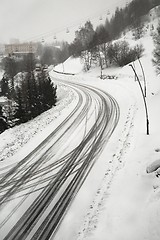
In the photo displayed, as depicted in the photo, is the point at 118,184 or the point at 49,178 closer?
the point at 118,184

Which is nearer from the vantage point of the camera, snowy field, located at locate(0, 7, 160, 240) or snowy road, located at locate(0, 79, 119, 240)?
snowy field, located at locate(0, 7, 160, 240)

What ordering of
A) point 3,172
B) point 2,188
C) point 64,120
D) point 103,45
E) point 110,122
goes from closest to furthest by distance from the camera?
point 2,188, point 3,172, point 110,122, point 64,120, point 103,45

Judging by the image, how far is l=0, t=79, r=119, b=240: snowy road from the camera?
493 inches

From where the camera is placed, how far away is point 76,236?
1137 centimetres

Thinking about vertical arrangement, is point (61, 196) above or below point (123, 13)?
below

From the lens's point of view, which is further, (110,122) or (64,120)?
(64,120)

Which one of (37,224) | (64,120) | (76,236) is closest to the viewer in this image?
(76,236)

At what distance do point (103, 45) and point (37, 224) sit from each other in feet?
243

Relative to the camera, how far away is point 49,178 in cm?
1681

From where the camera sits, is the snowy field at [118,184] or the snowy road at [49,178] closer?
the snowy field at [118,184]

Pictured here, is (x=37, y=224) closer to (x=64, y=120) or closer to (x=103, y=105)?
(x=64, y=120)

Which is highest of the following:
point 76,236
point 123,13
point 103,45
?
point 123,13

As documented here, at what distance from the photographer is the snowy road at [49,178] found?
41.1ft

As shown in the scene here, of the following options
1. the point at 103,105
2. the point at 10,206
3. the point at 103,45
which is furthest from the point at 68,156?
the point at 103,45
